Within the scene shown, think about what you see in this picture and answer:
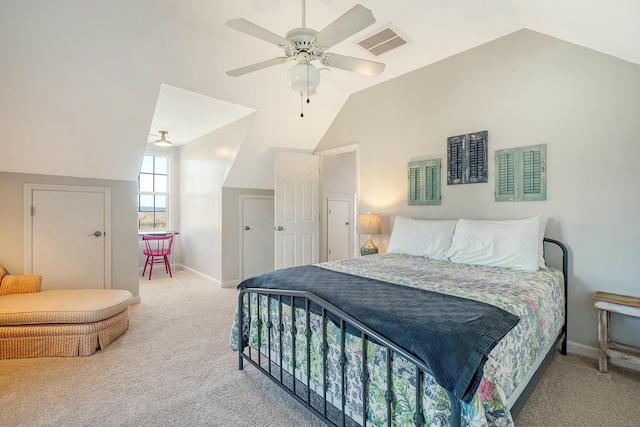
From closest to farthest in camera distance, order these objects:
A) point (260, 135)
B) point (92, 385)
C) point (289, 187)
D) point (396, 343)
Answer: point (396, 343) → point (92, 385) → point (260, 135) → point (289, 187)

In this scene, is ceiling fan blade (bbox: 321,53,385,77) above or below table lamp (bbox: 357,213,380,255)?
above

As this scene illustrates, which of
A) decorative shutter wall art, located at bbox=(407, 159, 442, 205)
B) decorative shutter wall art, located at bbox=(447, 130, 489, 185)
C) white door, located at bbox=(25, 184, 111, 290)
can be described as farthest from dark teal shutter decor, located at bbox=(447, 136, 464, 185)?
white door, located at bbox=(25, 184, 111, 290)

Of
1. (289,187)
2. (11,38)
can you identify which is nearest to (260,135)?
(289,187)

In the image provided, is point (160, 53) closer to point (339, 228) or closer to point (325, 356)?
point (325, 356)

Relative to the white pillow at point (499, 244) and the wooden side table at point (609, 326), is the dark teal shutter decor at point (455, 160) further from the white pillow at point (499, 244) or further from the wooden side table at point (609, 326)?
the wooden side table at point (609, 326)

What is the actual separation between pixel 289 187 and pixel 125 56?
8.14ft

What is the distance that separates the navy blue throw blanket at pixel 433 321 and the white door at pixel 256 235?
3.12 m

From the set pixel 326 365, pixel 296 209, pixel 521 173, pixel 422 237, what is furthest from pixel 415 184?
pixel 326 365

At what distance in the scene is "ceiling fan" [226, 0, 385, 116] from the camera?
1664mm

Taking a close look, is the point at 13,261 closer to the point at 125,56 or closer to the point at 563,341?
the point at 125,56

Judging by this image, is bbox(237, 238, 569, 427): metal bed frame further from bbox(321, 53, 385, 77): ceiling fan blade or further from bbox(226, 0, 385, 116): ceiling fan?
bbox(321, 53, 385, 77): ceiling fan blade

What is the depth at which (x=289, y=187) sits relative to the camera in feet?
15.0

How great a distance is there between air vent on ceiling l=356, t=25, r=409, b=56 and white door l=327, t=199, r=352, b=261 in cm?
312

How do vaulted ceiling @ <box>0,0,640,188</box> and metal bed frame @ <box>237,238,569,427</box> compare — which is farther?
vaulted ceiling @ <box>0,0,640,188</box>
